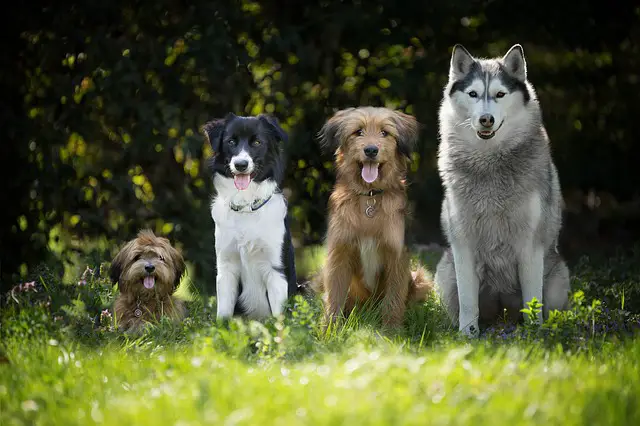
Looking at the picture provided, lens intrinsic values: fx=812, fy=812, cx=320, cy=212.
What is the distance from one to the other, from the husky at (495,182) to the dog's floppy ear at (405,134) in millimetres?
255

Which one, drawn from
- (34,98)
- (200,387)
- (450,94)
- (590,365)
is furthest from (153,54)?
(590,365)

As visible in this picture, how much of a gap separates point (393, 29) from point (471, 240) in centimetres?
247

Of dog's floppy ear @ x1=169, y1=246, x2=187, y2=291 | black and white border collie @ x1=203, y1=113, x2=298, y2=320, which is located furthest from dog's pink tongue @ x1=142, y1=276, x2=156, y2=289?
black and white border collie @ x1=203, y1=113, x2=298, y2=320

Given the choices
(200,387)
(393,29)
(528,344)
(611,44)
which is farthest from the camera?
(611,44)

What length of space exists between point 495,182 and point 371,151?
811 mm

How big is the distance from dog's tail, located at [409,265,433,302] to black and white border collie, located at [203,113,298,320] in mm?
930

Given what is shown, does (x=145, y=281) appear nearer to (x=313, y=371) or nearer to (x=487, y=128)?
(x=313, y=371)

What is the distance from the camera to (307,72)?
22.5 ft

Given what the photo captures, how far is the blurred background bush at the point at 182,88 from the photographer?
21.0 feet

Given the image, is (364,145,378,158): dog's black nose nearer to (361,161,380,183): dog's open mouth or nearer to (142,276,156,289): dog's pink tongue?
(361,161,380,183): dog's open mouth

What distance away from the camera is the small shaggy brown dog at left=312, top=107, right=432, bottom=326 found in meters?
5.06

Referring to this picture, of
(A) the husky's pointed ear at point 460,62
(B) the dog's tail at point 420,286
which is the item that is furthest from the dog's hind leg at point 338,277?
(A) the husky's pointed ear at point 460,62

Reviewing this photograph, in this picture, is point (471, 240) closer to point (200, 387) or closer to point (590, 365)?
point (590, 365)

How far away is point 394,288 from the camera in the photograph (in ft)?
17.0
